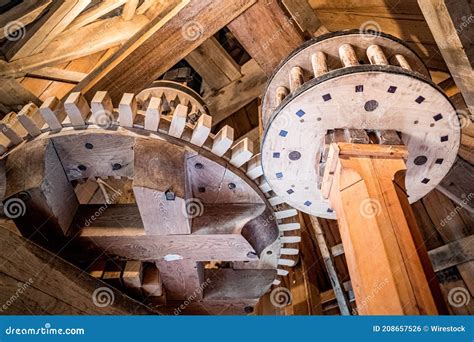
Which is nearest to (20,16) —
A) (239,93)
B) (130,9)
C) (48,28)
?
(48,28)

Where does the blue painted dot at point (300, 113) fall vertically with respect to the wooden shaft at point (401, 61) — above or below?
below

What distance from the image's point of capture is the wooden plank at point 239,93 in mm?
3920

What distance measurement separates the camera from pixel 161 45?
2.88 metres

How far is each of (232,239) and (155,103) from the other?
3.25 feet

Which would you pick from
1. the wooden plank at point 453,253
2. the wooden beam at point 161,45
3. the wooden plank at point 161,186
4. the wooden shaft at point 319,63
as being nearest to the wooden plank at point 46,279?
the wooden plank at point 161,186

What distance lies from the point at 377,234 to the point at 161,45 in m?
2.05

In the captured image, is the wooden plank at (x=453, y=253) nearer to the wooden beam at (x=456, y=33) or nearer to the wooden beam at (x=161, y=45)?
the wooden beam at (x=456, y=33)

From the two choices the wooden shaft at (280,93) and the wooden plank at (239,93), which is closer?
the wooden shaft at (280,93)

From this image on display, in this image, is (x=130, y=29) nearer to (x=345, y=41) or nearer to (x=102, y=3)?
(x=102, y=3)

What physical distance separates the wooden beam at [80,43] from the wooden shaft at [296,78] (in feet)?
6.24

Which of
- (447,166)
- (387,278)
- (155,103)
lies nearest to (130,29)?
(155,103)

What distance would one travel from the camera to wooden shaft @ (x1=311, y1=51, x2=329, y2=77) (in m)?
2.06

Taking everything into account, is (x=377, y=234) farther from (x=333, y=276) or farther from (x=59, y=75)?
(x=59, y=75)

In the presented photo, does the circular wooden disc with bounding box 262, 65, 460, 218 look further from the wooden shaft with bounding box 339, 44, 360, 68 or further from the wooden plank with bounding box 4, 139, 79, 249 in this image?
the wooden plank with bounding box 4, 139, 79, 249
